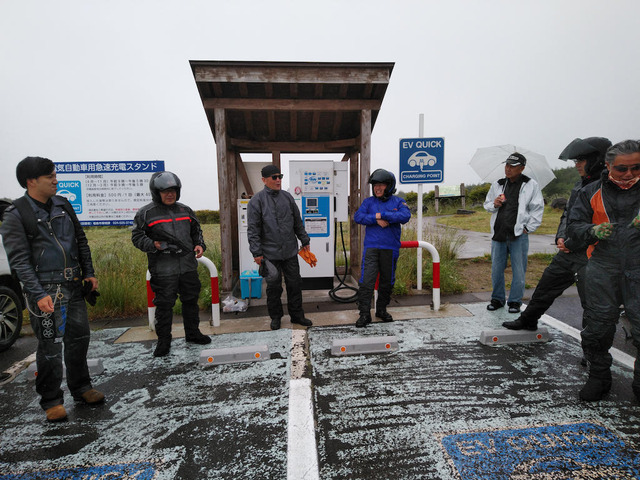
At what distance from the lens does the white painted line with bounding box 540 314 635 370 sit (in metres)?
3.32

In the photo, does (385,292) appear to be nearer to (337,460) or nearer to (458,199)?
(337,460)

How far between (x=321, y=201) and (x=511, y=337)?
345cm

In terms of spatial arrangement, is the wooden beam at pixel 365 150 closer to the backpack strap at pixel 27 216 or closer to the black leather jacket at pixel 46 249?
the black leather jacket at pixel 46 249

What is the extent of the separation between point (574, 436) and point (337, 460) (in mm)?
1576

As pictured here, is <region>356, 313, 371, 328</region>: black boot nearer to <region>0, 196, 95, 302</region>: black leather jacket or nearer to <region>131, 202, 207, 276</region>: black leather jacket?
<region>131, 202, 207, 276</region>: black leather jacket

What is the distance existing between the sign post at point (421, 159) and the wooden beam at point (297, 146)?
4.74ft

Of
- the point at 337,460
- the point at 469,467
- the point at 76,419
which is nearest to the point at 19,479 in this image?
the point at 76,419

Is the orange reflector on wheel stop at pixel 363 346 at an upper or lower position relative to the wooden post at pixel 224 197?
lower

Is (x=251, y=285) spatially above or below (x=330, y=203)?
below

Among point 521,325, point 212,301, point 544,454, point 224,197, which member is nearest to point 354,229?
point 224,197

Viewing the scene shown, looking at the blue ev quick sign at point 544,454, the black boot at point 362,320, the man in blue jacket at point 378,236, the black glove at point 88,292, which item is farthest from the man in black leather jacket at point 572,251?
the black glove at point 88,292

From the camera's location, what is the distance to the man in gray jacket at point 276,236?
4316mm

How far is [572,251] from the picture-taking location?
11.0ft

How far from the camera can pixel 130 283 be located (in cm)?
567
